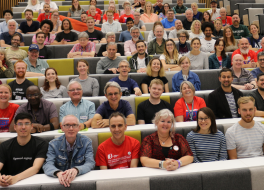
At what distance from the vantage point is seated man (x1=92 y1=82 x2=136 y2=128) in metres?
1.93

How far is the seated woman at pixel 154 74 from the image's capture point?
2.61 meters

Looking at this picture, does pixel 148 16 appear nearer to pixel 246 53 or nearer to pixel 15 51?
pixel 246 53

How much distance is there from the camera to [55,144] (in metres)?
1.63

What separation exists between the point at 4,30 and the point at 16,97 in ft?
7.18

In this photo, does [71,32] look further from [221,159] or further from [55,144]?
[221,159]

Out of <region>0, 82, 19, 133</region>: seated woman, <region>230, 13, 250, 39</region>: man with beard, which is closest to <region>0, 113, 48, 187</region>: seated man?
<region>0, 82, 19, 133</region>: seated woman

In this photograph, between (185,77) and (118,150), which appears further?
(185,77)

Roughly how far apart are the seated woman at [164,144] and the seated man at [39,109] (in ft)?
2.36

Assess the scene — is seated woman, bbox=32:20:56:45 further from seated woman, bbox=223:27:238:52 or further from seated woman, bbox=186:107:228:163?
seated woman, bbox=186:107:228:163

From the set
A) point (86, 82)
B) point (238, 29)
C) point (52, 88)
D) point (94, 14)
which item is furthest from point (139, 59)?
point (94, 14)

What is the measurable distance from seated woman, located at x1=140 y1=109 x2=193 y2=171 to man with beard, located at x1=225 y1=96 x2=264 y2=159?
31 cm

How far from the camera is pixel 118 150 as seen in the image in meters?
1.66

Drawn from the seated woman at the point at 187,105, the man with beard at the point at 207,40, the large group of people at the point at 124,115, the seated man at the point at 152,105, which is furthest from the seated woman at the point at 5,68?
the man with beard at the point at 207,40

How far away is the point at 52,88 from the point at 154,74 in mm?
924
